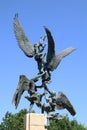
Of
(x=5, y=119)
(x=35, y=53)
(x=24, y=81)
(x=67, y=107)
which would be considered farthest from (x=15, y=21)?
(x=5, y=119)

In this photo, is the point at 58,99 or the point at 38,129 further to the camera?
the point at 58,99

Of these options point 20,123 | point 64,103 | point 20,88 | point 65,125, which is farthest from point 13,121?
point 20,88

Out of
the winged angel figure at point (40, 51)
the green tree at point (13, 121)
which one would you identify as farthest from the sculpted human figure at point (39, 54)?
the green tree at point (13, 121)

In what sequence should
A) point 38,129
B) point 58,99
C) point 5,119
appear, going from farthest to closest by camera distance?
point 5,119, point 58,99, point 38,129

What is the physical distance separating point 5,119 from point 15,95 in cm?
2631

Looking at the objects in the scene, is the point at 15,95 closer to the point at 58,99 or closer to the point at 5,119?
the point at 58,99

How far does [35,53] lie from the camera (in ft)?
60.6

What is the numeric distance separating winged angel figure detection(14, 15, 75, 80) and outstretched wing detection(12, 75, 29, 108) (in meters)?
0.96

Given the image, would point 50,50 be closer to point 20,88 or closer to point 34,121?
point 20,88

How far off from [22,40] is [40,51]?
1.09 meters

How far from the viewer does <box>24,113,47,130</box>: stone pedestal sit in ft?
56.6

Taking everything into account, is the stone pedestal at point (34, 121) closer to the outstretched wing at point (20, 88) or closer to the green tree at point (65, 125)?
the outstretched wing at point (20, 88)

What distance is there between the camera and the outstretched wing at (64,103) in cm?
1862

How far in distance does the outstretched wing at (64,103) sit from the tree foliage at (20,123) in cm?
2244
